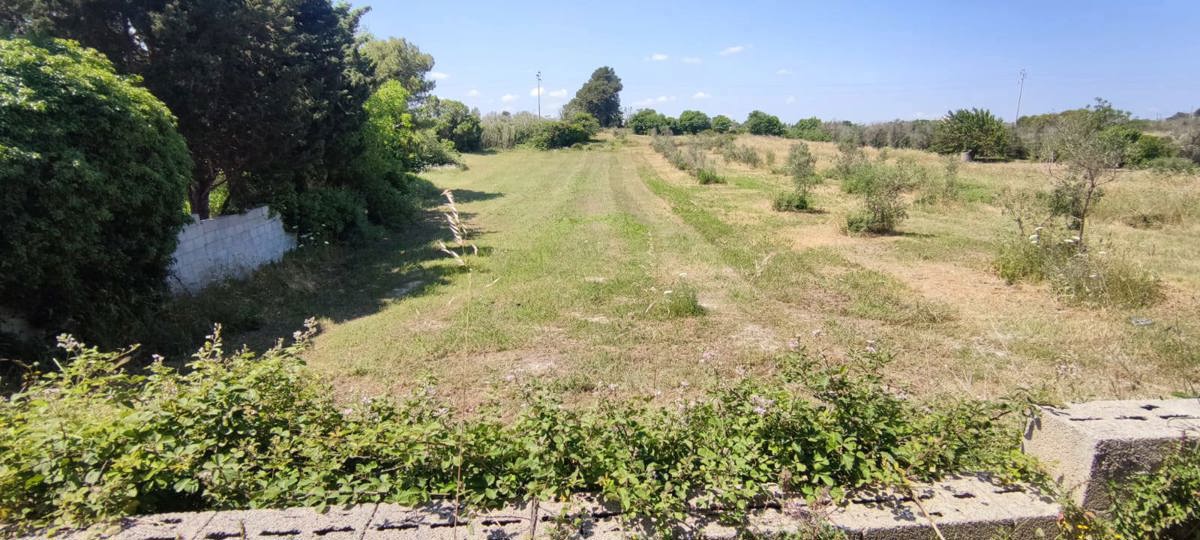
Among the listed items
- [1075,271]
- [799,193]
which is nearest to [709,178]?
[799,193]

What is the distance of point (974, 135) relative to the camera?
104ft

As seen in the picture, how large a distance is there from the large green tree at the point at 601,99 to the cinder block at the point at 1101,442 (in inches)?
3065

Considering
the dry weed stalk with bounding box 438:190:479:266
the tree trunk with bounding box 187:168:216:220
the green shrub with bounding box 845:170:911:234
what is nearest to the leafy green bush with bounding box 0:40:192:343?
the tree trunk with bounding box 187:168:216:220

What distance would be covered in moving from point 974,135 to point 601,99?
52782 millimetres

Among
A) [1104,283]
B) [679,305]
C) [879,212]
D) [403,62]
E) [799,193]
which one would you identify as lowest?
[679,305]

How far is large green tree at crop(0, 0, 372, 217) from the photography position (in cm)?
833

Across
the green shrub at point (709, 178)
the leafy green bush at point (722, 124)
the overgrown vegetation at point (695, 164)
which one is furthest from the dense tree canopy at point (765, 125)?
the green shrub at point (709, 178)

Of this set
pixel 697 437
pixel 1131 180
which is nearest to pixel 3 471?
pixel 697 437

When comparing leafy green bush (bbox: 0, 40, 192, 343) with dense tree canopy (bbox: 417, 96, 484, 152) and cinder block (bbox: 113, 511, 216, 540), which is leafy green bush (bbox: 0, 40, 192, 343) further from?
dense tree canopy (bbox: 417, 96, 484, 152)

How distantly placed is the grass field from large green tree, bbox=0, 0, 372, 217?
1.98m

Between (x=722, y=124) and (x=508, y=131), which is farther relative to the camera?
(x=722, y=124)

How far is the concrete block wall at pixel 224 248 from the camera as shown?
26.7ft

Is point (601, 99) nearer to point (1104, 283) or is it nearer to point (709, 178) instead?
point (709, 178)

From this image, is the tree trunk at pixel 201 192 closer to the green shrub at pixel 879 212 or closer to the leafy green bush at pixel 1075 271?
the green shrub at pixel 879 212
